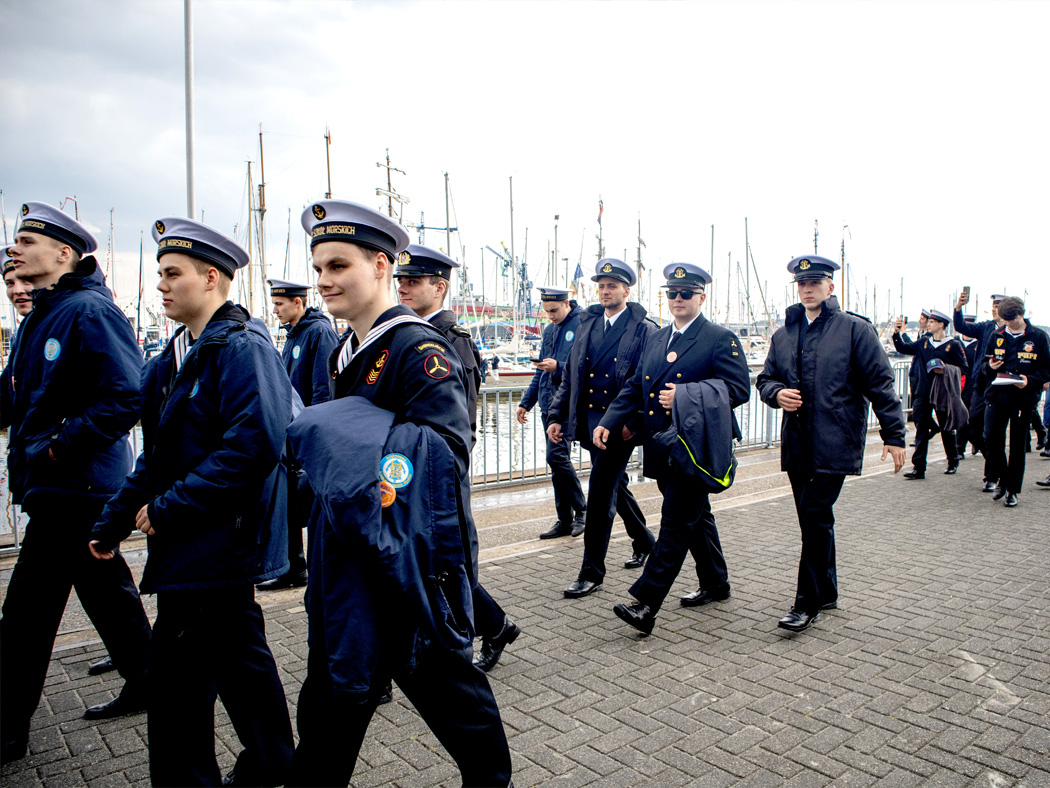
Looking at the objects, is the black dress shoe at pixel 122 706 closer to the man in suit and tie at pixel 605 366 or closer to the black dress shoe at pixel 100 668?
the black dress shoe at pixel 100 668

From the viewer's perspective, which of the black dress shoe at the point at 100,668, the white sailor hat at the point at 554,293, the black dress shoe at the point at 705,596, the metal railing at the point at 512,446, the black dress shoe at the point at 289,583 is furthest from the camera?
the metal railing at the point at 512,446

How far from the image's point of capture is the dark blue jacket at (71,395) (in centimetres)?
325

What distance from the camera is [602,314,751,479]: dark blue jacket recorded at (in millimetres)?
4707

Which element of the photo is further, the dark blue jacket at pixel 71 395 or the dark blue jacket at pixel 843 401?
the dark blue jacket at pixel 843 401

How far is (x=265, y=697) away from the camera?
9.27ft

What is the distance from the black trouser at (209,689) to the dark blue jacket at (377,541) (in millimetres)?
823

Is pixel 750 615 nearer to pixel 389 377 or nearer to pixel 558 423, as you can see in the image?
pixel 558 423

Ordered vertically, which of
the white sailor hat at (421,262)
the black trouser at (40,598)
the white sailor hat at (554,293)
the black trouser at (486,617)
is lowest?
the black trouser at (486,617)

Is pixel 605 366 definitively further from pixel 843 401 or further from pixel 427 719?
→ pixel 427 719

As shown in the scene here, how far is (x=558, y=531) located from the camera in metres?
Result: 6.88

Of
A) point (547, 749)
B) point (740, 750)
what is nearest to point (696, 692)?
point (740, 750)

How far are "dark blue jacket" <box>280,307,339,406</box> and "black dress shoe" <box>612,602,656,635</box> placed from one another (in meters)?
2.60

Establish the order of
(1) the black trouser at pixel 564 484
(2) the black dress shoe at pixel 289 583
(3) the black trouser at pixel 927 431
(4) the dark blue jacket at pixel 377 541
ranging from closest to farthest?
(4) the dark blue jacket at pixel 377 541 < (2) the black dress shoe at pixel 289 583 < (1) the black trouser at pixel 564 484 < (3) the black trouser at pixel 927 431

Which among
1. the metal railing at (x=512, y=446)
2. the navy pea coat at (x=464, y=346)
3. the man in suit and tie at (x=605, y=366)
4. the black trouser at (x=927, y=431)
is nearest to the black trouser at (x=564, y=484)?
the metal railing at (x=512, y=446)
